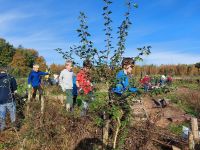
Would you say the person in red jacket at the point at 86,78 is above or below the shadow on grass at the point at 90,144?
above

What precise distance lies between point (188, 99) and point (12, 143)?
11.3 m

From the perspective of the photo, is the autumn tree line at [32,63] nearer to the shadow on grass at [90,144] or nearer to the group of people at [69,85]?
the group of people at [69,85]

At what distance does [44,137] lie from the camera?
23.9 feet

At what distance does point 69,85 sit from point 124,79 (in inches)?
189

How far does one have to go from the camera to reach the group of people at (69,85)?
242 inches

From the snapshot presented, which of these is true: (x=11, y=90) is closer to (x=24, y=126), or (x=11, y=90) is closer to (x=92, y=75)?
(x=24, y=126)

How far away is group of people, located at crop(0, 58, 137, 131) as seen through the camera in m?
A: 6.15

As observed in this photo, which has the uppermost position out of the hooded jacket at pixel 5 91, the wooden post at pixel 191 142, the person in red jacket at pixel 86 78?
the person in red jacket at pixel 86 78

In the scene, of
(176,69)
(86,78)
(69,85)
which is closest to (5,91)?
(69,85)

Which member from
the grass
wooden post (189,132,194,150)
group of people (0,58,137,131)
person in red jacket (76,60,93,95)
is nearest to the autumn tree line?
group of people (0,58,137,131)

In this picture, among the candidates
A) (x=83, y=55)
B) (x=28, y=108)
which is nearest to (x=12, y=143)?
(x=28, y=108)

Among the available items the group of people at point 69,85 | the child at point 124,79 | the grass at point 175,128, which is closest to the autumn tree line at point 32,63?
the group of people at point 69,85

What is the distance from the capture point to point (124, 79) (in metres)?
6.10

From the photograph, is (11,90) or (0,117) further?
(11,90)
